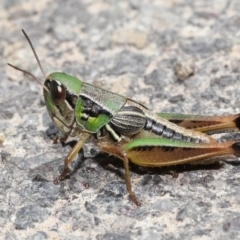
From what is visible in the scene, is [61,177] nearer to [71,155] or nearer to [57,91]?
[71,155]

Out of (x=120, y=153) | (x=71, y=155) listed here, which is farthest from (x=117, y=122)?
(x=71, y=155)

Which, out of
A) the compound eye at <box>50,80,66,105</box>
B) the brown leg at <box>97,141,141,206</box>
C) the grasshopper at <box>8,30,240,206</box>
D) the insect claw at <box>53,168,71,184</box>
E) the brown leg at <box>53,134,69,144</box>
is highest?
the compound eye at <box>50,80,66,105</box>

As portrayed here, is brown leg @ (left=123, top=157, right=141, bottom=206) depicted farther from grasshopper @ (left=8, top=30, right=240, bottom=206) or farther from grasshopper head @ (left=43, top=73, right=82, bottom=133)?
grasshopper head @ (left=43, top=73, right=82, bottom=133)

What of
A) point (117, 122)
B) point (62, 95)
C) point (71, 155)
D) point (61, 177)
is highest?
point (62, 95)

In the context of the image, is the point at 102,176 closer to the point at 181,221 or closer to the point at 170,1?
the point at 181,221

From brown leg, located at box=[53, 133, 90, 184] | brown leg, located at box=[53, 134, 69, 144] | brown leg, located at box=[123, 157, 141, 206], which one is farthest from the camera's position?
brown leg, located at box=[53, 134, 69, 144]

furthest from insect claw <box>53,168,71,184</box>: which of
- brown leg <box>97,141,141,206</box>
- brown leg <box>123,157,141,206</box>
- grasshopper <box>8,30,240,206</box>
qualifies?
brown leg <box>123,157,141,206</box>

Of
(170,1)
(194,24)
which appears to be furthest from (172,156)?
(170,1)

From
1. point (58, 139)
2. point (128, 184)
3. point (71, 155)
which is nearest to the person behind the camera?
point (128, 184)

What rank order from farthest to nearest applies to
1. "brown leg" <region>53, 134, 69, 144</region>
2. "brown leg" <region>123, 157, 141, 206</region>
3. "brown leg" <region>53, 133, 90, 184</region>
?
"brown leg" <region>53, 134, 69, 144</region> → "brown leg" <region>53, 133, 90, 184</region> → "brown leg" <region>123, 157, 141, 206</region>
